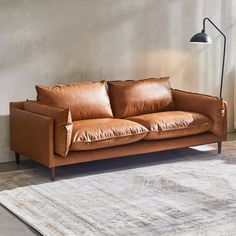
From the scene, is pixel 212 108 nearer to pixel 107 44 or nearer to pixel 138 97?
pixel 138 97

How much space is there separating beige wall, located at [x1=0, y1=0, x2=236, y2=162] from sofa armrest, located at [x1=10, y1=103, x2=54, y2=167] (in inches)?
9.2

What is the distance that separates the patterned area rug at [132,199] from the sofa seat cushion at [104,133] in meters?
0.29

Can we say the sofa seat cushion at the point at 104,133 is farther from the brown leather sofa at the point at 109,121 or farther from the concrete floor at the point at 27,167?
the concrete floor at the point at 27,167

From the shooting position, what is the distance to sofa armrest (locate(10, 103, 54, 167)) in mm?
4711

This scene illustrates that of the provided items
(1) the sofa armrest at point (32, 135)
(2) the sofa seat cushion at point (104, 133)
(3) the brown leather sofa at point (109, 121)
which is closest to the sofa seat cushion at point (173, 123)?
(3) the brown leather sofa at point (109, 121)

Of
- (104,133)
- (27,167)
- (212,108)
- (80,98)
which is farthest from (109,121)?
(212,108)

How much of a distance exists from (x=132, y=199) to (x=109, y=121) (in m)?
1.13

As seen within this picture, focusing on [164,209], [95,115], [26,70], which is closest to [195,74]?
[95,115]

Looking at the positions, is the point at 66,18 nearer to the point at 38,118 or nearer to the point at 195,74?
the point at 38,118

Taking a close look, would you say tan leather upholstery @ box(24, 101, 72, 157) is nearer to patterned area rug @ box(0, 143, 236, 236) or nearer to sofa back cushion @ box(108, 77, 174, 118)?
patterned area rug @ box(0, 143, 236, 236)

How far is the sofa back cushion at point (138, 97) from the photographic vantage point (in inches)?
223

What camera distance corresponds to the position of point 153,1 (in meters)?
6.21

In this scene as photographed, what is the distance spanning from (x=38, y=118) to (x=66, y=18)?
134 cm

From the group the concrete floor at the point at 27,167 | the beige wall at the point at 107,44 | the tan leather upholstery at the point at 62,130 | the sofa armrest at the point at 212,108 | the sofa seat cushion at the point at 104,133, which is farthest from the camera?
the sofa armrest at the point at 212,108
